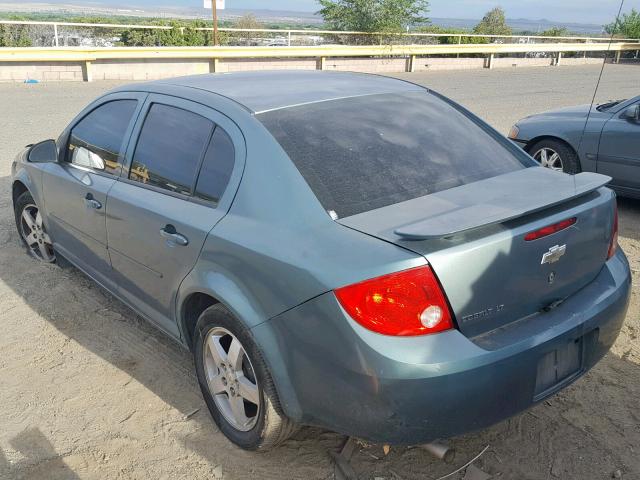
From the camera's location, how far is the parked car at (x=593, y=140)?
6.32 metres

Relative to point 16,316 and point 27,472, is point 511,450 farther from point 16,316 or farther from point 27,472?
point 16,316

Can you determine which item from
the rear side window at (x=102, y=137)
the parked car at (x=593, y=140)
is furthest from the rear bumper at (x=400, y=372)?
the parked car at (x=593, y=140)

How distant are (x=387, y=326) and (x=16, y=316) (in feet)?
10.3

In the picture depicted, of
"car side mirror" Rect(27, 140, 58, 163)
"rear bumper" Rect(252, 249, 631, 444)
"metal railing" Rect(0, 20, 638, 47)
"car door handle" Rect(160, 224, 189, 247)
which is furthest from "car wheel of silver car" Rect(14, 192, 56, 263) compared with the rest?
"metal railing" Rect(0, 20, 638, 47)

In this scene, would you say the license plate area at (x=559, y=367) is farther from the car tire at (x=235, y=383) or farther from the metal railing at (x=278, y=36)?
the metal railing at (x=278, y=36)

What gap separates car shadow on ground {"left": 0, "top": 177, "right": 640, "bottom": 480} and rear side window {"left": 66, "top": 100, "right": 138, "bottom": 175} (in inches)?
43.4

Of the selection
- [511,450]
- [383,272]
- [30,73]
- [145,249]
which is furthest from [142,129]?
[30,73]

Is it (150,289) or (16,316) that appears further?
(16,316)

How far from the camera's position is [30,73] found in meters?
17.3

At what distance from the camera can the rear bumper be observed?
7.48 ft

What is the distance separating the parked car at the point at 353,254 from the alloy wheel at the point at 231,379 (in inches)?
0.4

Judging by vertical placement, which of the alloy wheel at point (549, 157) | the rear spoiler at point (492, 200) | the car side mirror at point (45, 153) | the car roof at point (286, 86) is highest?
the car roof at point (286, 86)

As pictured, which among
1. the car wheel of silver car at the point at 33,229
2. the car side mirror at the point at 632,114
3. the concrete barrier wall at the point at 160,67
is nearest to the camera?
the car wheel of silver car at the point at 33,229

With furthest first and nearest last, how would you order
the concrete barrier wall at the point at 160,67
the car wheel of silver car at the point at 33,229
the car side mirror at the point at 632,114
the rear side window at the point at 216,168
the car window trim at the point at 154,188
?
the concrete barrier wall at the point at 160,67, the car side mirror at the point at 632,114, the car wheel of silver car at the point at 33,229, the car window trim at the point at 154,188, the rear side window at the point at 216,168
